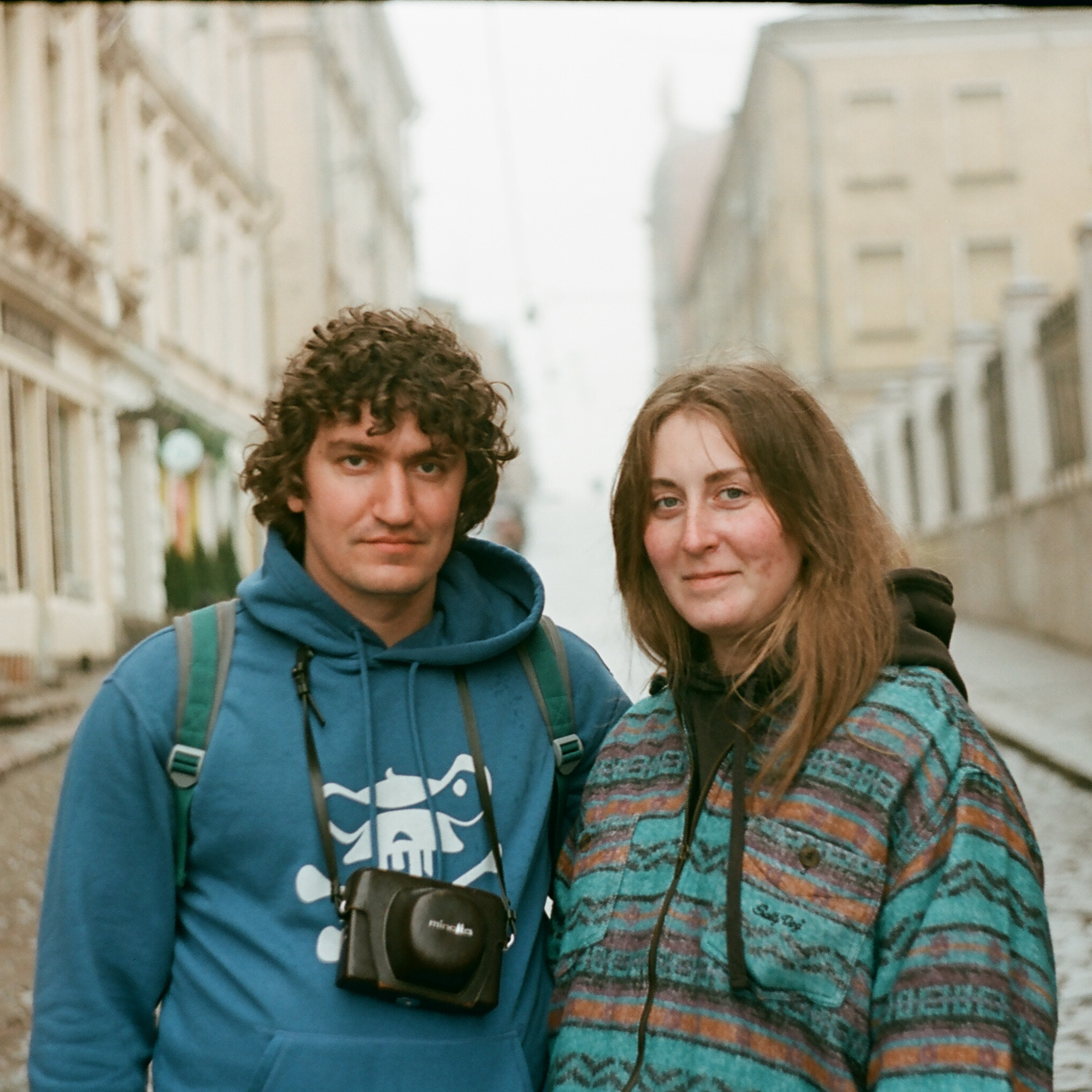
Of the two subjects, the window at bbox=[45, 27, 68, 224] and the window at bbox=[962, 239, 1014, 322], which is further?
the window at bbox=[962, 239, 1014, 322]

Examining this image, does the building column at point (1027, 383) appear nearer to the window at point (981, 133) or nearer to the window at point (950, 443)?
the window at point (950, 443)

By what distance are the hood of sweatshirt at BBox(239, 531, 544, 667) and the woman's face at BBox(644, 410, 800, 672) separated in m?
0.38

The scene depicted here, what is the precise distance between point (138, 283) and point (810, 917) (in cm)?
2127

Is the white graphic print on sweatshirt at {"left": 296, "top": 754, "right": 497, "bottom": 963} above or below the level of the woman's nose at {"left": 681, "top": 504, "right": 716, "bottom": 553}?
below

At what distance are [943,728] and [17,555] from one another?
15.0m

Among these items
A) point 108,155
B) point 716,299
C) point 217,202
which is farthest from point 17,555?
point 716,299

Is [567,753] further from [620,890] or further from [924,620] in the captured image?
[924,620]

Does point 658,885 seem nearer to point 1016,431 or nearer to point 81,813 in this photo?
point 81,813

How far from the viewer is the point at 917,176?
107 ft

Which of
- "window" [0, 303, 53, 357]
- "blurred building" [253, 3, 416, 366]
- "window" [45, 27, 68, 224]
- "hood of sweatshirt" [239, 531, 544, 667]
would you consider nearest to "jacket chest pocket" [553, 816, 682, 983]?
"hood of sweatshirt" [239, 531, 544, 667]

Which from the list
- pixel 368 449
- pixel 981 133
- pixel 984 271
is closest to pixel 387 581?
pixel 368 449

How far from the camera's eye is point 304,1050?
7.34ft

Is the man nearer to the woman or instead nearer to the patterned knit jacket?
the woman

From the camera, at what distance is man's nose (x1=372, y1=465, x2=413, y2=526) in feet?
8.04
